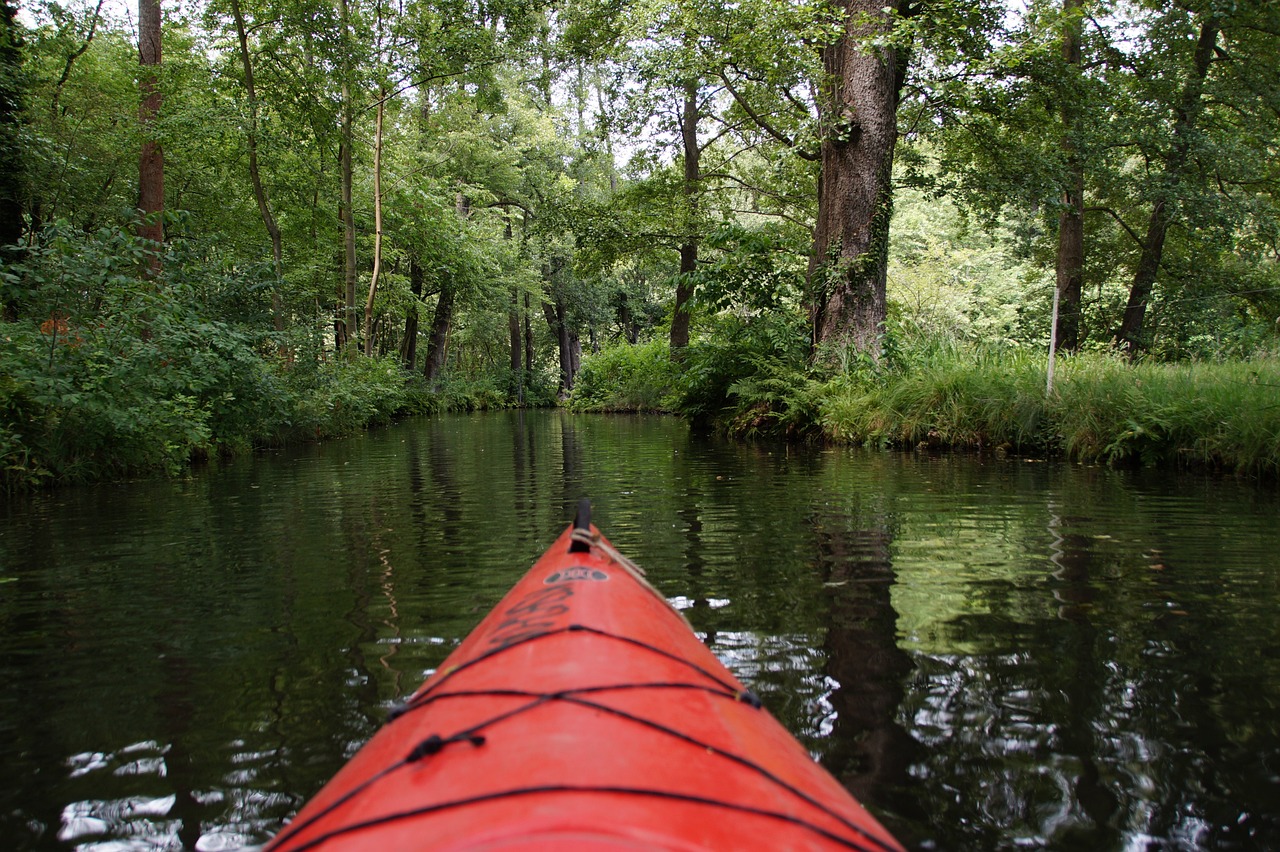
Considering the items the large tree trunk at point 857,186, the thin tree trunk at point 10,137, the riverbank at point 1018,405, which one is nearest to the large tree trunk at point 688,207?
the riverbank at point 1018,405

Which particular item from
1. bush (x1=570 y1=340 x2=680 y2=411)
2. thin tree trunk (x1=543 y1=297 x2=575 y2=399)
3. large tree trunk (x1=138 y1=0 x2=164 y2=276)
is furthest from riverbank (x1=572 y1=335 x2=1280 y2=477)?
thin tree trunk (x1=543 y1=297 x2=575 y2=399)

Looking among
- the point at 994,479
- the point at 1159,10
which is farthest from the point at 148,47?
the point at 1159,10

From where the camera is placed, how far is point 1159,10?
1507 centimetres

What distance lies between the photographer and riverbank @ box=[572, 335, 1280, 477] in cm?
740

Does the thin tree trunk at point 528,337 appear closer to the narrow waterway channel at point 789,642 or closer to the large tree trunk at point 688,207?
the large tree trunk at point 688,207

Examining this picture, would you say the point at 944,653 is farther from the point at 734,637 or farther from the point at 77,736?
the point at 77,736

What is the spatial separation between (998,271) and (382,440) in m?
21.3

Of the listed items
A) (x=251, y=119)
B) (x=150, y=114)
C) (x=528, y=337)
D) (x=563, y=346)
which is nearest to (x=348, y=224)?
(x=251, y=119)

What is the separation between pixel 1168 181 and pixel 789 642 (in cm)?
1489

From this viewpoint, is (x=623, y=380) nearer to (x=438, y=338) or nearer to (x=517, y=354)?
(x=438, y=338)

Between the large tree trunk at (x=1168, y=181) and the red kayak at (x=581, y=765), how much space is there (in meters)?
13.9

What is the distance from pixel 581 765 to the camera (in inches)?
48.4

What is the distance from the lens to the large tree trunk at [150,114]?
11977 millimetres

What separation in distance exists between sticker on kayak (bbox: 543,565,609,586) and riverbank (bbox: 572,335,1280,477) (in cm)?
712
